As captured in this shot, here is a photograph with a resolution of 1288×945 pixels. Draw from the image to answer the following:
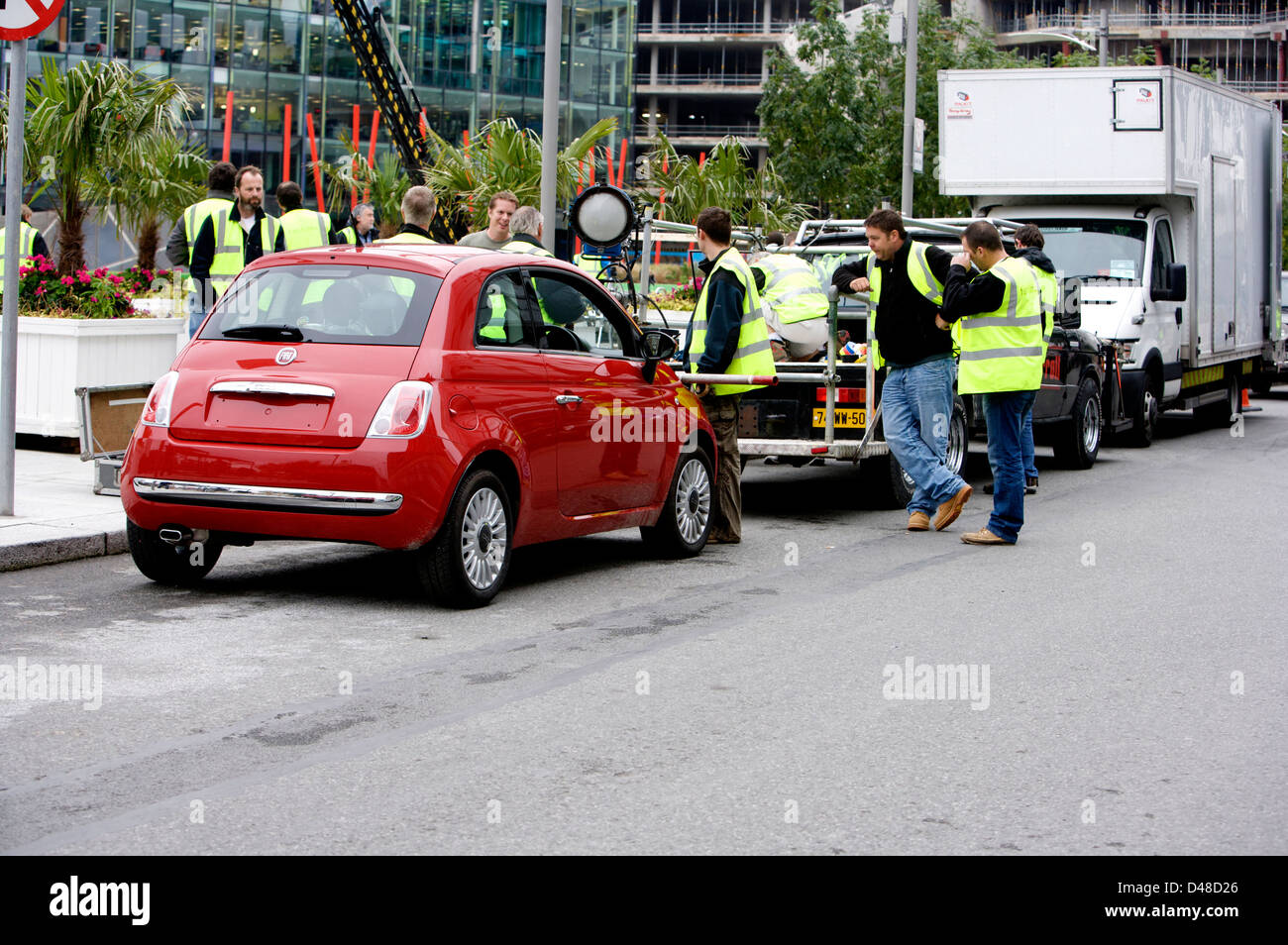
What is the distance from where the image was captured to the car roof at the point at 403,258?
27.0 ft

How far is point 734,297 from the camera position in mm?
10430

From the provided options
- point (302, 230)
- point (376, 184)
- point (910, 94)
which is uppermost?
point (910, 94)

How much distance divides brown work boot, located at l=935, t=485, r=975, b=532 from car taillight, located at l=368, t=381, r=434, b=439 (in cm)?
461

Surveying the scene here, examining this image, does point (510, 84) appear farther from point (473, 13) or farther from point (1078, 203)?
point (1078, 203)

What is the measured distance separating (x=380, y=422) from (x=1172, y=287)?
1250 cm

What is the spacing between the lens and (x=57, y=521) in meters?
9.80

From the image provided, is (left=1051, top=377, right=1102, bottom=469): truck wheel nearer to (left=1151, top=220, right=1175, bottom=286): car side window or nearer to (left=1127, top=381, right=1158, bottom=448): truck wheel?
(left=1127, top=381, right=1158, bottom=448): truck wheel

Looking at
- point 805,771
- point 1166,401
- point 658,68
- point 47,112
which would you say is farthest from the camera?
point 658,68

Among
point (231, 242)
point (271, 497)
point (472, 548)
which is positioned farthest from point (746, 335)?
point (231, 242)

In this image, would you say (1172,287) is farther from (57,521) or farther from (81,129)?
(57,521)

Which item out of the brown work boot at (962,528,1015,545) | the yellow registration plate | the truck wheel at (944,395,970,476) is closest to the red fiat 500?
the brown work boot at (962,528,1015,545)

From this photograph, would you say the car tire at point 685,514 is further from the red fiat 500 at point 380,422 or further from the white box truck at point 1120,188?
the white box truck at point 1120,188
